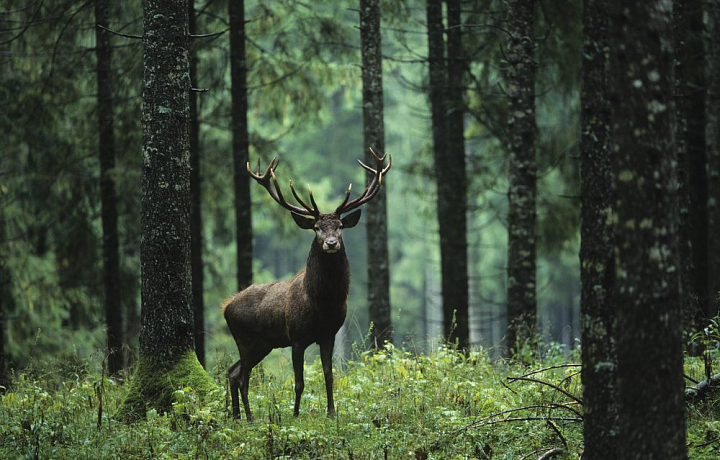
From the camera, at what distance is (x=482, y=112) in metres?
15.3

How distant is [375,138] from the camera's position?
12.1m

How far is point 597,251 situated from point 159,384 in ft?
15.1

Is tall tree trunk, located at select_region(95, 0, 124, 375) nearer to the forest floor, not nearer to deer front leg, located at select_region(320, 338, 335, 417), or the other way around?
the forest floor

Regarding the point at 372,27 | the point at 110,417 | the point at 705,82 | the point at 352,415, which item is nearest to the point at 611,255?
the point at 352,415

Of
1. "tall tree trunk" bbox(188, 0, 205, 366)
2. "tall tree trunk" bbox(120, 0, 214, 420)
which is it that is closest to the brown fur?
"tall tree trunk" bbox(120, 0, 214, 420)

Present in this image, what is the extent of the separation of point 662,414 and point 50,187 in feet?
48.1

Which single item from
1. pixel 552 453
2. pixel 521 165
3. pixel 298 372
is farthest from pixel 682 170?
pixel 298 372

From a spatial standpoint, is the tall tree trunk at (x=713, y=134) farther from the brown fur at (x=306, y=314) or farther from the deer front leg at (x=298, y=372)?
the deer front leg at (x=298, y=372)

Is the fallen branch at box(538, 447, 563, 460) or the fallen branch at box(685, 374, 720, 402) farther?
the fallen branch at box(685, 374, 720, 402)

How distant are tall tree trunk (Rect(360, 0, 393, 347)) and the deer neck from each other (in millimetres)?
3835

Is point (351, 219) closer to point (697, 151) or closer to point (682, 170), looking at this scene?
point (682, 170)

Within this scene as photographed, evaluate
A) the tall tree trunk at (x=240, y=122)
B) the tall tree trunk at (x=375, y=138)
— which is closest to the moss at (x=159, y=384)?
the tall tree trunk at (x=375, y=138)

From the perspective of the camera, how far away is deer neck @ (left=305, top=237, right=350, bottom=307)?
7.79 meters

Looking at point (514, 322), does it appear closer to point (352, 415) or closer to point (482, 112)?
point (352, 415)
